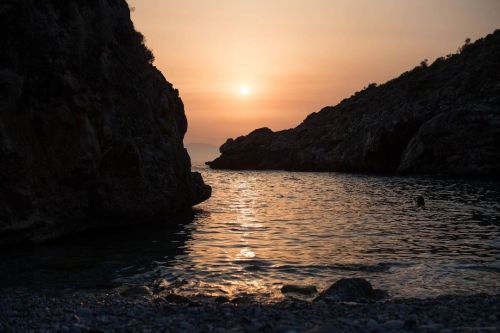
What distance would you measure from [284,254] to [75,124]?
34.2ft

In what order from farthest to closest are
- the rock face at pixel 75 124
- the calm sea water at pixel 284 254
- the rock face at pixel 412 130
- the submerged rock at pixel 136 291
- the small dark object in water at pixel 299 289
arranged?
the rock face at pixel 412 130 → the rock face at pixel 75 124 → the calm sea water at pixel 284 254 → the small dark object in water at pixel 299 289 → the submerged rock at pixel 136 291

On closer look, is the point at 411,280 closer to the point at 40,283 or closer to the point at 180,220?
the point at 40,283

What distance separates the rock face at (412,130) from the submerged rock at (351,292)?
55.4 meters

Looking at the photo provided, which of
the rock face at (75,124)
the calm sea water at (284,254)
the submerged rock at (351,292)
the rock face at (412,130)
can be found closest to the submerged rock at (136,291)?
the calm sea water at (284,254)

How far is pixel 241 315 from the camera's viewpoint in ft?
34.3

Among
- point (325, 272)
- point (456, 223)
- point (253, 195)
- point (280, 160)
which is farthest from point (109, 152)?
point (280, 160)

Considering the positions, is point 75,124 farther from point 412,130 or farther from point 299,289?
point 412,130

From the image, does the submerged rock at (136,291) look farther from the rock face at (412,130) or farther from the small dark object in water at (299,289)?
the rock face at (412,130)

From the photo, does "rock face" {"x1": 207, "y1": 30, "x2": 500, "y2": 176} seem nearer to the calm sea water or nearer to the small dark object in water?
the calm sea water

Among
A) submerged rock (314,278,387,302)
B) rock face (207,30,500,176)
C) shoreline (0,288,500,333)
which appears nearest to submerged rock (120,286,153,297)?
shoreline (0,288,500,333)

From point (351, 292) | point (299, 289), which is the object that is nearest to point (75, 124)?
→ point (299, 289)

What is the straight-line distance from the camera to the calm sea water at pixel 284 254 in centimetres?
1477

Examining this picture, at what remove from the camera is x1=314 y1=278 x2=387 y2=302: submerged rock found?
12.4m

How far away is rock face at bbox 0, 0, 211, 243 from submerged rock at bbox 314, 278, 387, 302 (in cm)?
1254
